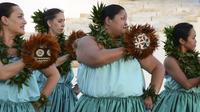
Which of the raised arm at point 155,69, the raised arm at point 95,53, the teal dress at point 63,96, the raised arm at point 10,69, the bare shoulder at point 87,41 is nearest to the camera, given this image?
the raised arm at point 10,69

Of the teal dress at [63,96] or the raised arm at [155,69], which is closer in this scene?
the raised arm at [155,69]

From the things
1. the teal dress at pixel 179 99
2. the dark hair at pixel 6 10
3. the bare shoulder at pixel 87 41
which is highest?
the dark hair at pixel 6 10

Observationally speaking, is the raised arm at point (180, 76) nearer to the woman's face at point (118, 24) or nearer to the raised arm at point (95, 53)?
the woman's face at point (118, 24)

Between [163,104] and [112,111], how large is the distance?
5.11ft

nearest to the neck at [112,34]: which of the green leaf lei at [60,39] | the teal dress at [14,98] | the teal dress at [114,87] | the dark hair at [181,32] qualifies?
the teal dress at [114,87]

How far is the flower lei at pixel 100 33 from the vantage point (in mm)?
4266

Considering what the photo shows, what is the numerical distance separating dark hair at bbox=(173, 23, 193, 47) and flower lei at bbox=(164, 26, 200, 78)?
6cm

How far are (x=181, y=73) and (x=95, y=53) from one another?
158 centimetres

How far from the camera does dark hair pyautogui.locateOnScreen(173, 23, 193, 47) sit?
566 cm

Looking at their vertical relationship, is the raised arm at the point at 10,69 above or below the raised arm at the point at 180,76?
above

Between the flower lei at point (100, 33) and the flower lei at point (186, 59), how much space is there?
4.57 ft

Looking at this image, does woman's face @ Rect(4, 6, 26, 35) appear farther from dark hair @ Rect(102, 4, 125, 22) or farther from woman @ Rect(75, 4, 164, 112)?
dark hair @ Rect(102, 4, 125, 22)

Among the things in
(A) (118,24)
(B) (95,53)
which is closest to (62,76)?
(A) (118,24)

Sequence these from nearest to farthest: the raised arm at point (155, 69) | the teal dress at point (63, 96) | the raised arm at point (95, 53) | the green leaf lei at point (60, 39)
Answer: the raised arm at point (95, 53) < the raised arm at point (155, 69) < the green leaf lei at point (60, 39) < the teal dress at point (63, 96)
